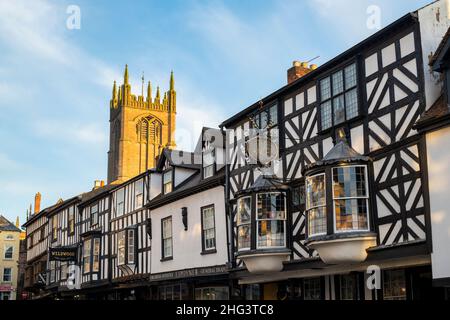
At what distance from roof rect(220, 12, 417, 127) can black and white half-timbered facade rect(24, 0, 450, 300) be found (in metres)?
0.04

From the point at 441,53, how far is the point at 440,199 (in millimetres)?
3341

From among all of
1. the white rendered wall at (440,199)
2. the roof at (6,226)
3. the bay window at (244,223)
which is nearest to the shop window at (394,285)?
the white rendered wall at (440,199)

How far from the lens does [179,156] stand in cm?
2975

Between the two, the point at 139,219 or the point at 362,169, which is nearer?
the point at 362,169

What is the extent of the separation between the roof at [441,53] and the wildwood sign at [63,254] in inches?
1156

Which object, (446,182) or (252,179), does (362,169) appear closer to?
(446,182)

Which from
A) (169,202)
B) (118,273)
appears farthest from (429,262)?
(118,273)

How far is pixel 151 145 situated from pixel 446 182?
Result: 8944 centimetres

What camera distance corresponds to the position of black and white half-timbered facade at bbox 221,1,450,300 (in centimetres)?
1495

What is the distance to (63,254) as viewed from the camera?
38.4 meters

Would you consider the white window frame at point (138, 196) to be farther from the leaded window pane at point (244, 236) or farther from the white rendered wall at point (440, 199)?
the white rendered wall at point (440, 199)

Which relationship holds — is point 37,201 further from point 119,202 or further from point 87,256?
point 119,202

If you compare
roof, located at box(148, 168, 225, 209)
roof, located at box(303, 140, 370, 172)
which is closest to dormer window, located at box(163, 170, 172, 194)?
roof, located at box(148, 168, 225, 209)

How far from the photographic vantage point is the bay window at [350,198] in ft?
52.2
